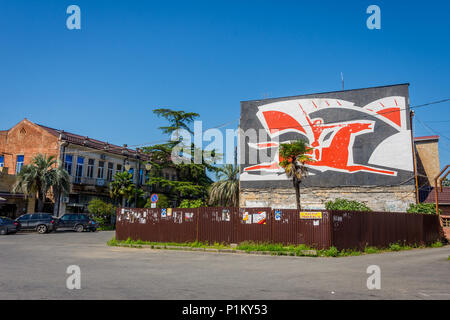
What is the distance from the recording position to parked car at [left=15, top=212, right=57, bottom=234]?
31.5 meters

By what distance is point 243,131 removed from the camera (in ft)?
125

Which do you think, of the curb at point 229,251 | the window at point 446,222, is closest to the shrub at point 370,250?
the curb at point 229,251

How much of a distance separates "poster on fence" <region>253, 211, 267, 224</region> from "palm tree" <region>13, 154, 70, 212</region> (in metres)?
26.2

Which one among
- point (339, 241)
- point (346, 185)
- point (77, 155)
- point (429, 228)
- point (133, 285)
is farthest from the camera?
point (77, 155)

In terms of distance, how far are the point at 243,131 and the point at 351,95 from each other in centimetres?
1044

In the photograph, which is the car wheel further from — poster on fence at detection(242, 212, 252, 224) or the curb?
poster on fence at detection(242, 212, 252, 224)

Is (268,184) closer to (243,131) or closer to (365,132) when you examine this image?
(243,131)

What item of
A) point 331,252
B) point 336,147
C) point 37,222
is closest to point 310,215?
point 331,252

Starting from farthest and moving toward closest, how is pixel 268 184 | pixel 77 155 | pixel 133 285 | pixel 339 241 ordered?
1. pixel 77 155
2. pixel 268 184
3. pixel 339 241
4. pixel 133 285

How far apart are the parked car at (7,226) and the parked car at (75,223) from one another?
3791 mm

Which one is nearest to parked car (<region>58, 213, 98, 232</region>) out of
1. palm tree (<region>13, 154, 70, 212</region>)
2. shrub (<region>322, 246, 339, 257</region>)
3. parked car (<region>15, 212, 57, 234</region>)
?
parked car (<region>15, 212, 57, 234</region>)
